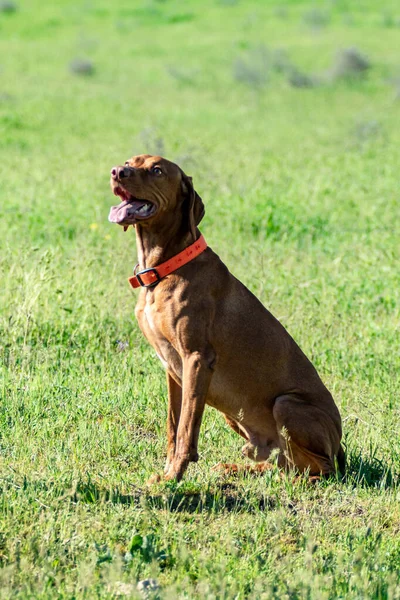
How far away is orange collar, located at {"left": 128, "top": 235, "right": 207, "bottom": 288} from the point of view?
4.55 m

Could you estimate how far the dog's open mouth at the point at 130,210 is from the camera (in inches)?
175

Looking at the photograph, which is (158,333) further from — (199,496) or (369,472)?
Result: (369,472)

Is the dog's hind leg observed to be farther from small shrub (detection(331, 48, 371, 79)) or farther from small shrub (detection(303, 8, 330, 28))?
small shrub (detection(303, 8, 330, 28))

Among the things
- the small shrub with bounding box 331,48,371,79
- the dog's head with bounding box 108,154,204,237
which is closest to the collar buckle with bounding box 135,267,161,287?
the dog's head with bounding box 108,154,204,237

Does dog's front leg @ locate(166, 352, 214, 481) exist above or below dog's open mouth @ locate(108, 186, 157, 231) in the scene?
below

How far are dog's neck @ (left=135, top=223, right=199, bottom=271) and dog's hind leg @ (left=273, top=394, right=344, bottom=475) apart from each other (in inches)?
36.4

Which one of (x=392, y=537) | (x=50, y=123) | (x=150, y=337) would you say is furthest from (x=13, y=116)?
(x=392, y=537)

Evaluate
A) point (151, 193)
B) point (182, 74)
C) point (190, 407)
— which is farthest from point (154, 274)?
point (182, 74)

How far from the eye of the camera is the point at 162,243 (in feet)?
15.2

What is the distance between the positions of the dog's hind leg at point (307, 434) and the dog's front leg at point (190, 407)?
17.2 inches

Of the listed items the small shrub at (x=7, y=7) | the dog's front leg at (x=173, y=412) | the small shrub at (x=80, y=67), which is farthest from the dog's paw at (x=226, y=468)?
the small shrub at (x=7, y=7)

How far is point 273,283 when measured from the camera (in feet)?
25.5

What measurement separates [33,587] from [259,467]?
1734mm

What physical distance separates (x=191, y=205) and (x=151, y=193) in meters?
0.23
